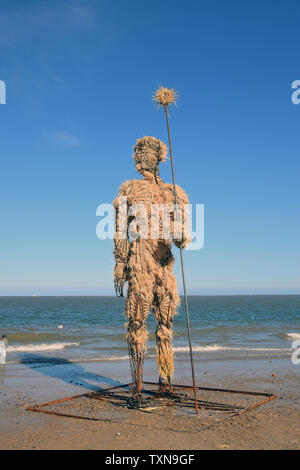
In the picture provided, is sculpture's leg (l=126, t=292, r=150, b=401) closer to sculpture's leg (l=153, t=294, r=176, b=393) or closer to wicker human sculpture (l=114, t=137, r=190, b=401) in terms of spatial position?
wicker human sculpture (l=114, t=137, r=190, b=401)

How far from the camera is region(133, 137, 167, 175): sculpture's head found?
693 cm

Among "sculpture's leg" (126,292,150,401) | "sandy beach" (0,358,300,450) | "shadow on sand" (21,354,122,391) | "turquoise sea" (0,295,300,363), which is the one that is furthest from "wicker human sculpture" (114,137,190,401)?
"shadow on sand" (21,354,122,391)

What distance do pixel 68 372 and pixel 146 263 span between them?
6.66 meters

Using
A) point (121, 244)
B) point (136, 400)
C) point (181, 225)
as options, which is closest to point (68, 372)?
point (136, 400)

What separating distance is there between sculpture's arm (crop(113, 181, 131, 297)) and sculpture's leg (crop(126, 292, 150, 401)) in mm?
317

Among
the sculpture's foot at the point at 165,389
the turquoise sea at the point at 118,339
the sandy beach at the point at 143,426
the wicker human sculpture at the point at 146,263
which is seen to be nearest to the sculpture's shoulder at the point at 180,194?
the wicker human sculpture at the point at 146,263

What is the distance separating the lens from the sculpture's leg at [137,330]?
20.4 ft

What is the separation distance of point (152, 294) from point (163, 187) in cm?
186

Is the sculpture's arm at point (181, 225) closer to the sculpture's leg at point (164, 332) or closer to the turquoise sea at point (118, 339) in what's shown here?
the sculpture's leg at point (164, 332)

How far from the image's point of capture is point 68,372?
37.8 feet

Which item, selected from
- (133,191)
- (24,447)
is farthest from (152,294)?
(24,447)

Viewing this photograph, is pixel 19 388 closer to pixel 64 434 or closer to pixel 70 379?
pixel 70 379

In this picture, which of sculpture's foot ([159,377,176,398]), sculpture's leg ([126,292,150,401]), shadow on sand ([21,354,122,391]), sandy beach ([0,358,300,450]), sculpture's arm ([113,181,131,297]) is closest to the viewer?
sandy beach ([0,358,300,450])

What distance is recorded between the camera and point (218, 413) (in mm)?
6109
